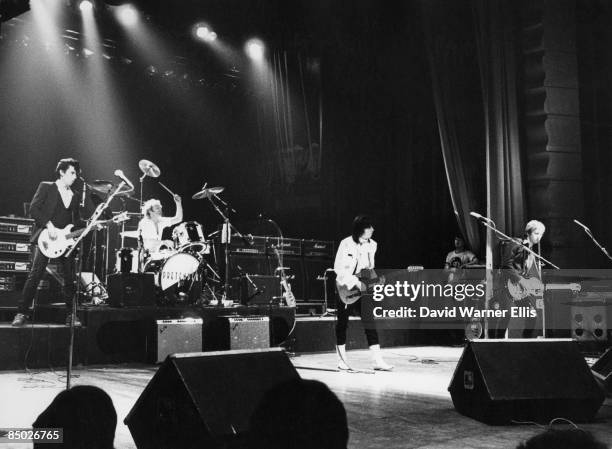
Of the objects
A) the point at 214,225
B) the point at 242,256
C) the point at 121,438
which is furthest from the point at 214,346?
the point at 214,225

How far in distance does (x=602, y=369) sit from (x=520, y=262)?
310cm

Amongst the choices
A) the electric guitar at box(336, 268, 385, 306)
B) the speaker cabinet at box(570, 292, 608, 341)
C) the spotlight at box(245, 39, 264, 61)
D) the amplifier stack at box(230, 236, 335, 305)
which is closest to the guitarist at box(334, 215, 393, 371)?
the electric guitar at box(336, 268, 385, 306)

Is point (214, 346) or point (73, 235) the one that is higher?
point (73, 235)

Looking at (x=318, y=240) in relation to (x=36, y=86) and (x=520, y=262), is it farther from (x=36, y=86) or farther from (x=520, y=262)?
(x=36, y=86)

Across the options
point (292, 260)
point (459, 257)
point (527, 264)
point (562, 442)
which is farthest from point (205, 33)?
point (562, 442)

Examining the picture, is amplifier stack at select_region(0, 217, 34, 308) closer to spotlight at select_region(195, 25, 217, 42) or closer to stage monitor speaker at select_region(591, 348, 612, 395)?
spotlight at select_region(195, 25, 217, 42)

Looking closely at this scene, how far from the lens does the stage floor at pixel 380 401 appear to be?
3.88 m

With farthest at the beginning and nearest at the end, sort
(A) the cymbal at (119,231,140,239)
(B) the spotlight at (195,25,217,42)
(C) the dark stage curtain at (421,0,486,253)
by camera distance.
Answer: (B) the spotlight at (195,25,217,42) → (A) the cymbal at (119,231,140,239) → (C) the dark stage curtain at (421,0,486,253)

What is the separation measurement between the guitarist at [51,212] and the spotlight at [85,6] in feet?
16.9

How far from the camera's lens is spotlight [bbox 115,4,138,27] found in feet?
38.7

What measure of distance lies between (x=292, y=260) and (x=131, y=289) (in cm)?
474

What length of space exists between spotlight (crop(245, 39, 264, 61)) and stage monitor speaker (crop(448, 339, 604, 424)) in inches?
397

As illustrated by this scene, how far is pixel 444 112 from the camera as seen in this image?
977 cm

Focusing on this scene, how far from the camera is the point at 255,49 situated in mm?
13438
